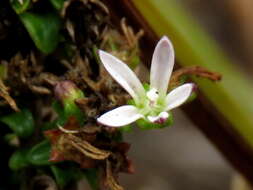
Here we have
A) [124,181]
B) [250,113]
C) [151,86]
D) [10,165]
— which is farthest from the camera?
[124,181]

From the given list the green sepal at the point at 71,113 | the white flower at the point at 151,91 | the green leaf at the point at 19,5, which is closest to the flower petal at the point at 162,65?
the white flower at the point at 151,91

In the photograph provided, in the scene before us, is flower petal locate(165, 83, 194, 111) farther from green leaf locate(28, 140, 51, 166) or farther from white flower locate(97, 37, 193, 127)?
green leaf locate(28, 140, 51, 166)

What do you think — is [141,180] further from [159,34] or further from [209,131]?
[159,34]

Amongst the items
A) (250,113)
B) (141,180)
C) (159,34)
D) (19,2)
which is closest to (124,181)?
(141,180)

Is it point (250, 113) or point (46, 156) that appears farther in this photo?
point (250, 113)

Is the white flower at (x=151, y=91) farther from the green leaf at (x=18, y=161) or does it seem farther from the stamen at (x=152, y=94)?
the green leaf at (x=18, y=161)

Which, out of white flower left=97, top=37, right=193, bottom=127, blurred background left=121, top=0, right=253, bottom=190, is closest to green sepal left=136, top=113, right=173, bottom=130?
white flower left=97, top=37, right=193, bottom=127
